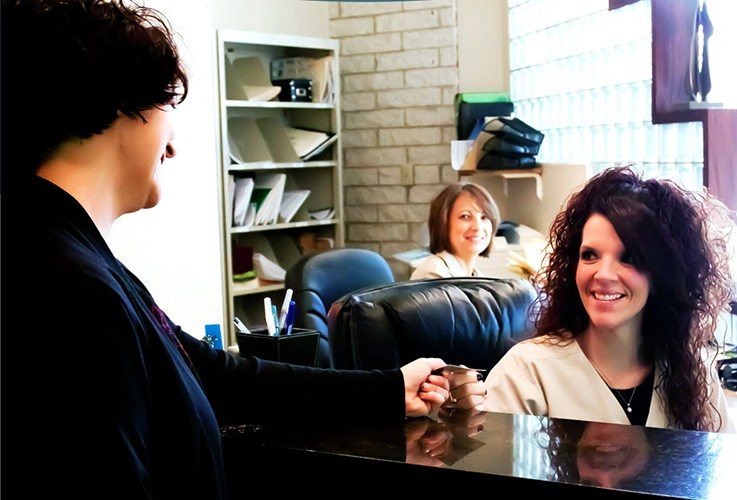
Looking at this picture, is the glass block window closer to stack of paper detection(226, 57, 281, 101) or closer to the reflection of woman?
stack of paper detection(226, 57, 281, 101)

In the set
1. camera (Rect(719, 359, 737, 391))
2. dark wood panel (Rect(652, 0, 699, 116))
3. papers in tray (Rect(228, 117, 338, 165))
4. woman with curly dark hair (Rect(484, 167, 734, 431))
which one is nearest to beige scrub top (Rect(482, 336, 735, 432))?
woman with curly dark hair (Rect(484, 167, 734, 431))

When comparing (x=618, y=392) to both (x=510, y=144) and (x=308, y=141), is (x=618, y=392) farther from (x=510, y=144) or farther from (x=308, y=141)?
(x=308, y=141)

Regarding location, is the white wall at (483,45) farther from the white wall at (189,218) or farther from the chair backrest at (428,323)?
the chair backrest at (428,323)

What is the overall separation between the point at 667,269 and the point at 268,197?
10.3 ft

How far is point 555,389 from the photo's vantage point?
68.3 inches

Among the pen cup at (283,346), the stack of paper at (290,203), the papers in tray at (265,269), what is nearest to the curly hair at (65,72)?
the pen cup at (283,346)

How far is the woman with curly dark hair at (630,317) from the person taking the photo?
1.74m

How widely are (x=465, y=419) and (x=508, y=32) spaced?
3.86 meters

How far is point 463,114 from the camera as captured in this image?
15.7 ft

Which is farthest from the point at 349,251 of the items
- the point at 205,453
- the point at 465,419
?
the point at 205,453

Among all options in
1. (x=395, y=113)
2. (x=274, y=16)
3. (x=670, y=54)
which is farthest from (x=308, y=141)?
(x=670, y=54)

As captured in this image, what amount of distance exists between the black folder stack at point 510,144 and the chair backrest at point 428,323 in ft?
7.48

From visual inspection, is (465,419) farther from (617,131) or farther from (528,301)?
(617,131)

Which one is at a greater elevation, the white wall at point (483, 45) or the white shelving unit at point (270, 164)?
the white wall at point (483, 45)
